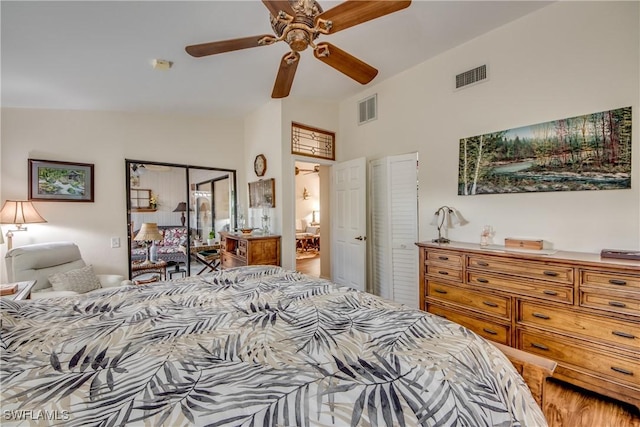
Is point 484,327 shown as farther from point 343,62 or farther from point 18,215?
point 18,215

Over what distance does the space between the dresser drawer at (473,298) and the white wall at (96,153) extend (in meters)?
3.73

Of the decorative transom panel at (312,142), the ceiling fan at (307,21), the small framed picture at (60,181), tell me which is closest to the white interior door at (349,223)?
the decorative transom panel at (312,142)

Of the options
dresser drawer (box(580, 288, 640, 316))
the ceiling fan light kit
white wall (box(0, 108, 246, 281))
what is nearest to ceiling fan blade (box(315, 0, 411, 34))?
the ceiling fan light kit

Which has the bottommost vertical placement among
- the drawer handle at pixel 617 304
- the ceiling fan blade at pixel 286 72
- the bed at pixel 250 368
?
the drawer handle at pixel 617 304

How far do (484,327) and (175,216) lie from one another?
411 cm

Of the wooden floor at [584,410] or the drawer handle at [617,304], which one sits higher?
the drawer handle at [617,304]

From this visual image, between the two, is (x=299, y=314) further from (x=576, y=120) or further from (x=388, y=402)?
(x=576, y=120)

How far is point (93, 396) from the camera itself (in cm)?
76

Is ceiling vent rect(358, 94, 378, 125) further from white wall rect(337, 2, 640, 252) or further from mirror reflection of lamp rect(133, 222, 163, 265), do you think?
mirror reflection of lamp rect(133, 222, 163, 265)

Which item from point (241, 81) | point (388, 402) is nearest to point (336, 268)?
point (241, 81)

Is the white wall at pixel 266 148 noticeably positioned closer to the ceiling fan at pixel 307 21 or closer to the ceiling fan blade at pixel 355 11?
the ceiling fan at pixel 307 21

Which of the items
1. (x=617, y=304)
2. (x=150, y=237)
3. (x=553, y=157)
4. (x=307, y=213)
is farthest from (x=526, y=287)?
(x=307, y=213)

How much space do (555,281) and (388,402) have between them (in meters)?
1.94

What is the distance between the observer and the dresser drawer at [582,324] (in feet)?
5.58
